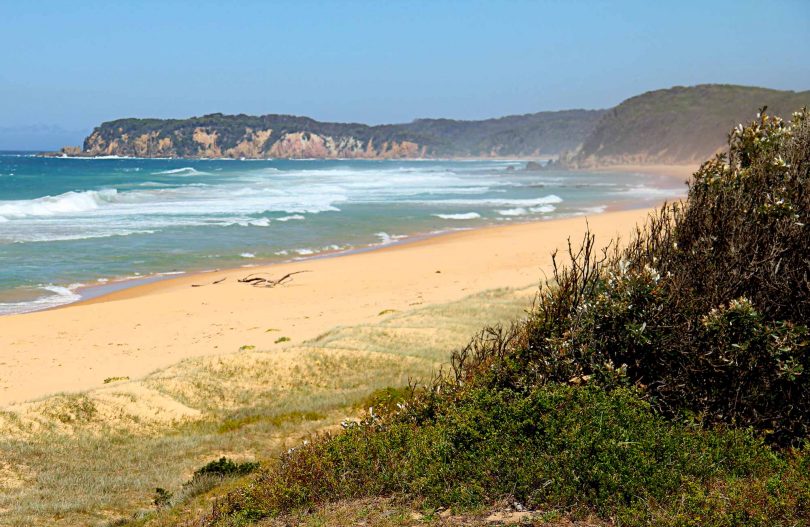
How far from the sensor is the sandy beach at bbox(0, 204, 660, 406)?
14531mm

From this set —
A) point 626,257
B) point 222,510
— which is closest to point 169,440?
point 222,510

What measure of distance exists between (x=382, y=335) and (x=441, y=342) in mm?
1198

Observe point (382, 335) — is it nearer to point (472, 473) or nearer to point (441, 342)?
point (441, 342)

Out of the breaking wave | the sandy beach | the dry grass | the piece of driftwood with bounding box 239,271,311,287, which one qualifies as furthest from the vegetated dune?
the breaking wave

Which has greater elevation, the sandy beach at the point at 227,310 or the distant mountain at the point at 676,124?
the distant mountain at the point at 676,124

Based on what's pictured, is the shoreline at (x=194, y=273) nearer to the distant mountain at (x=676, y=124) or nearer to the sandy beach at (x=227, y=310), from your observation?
the sandy beach at (x=227, y=310)

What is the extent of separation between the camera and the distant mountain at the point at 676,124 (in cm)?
13838

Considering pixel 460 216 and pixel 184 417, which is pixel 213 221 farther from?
pixel 184 417

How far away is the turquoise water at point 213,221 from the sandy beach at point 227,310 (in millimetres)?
2824

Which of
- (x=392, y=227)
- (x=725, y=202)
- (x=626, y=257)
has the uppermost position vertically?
(x=725, y=202)

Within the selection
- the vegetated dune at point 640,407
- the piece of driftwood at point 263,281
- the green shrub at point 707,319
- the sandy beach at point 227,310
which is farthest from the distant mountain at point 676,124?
the vegetated dune at point 640,407

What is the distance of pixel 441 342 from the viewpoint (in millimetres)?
13883

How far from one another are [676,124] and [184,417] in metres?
158

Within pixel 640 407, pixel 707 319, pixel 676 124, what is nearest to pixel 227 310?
pixel 640 407
